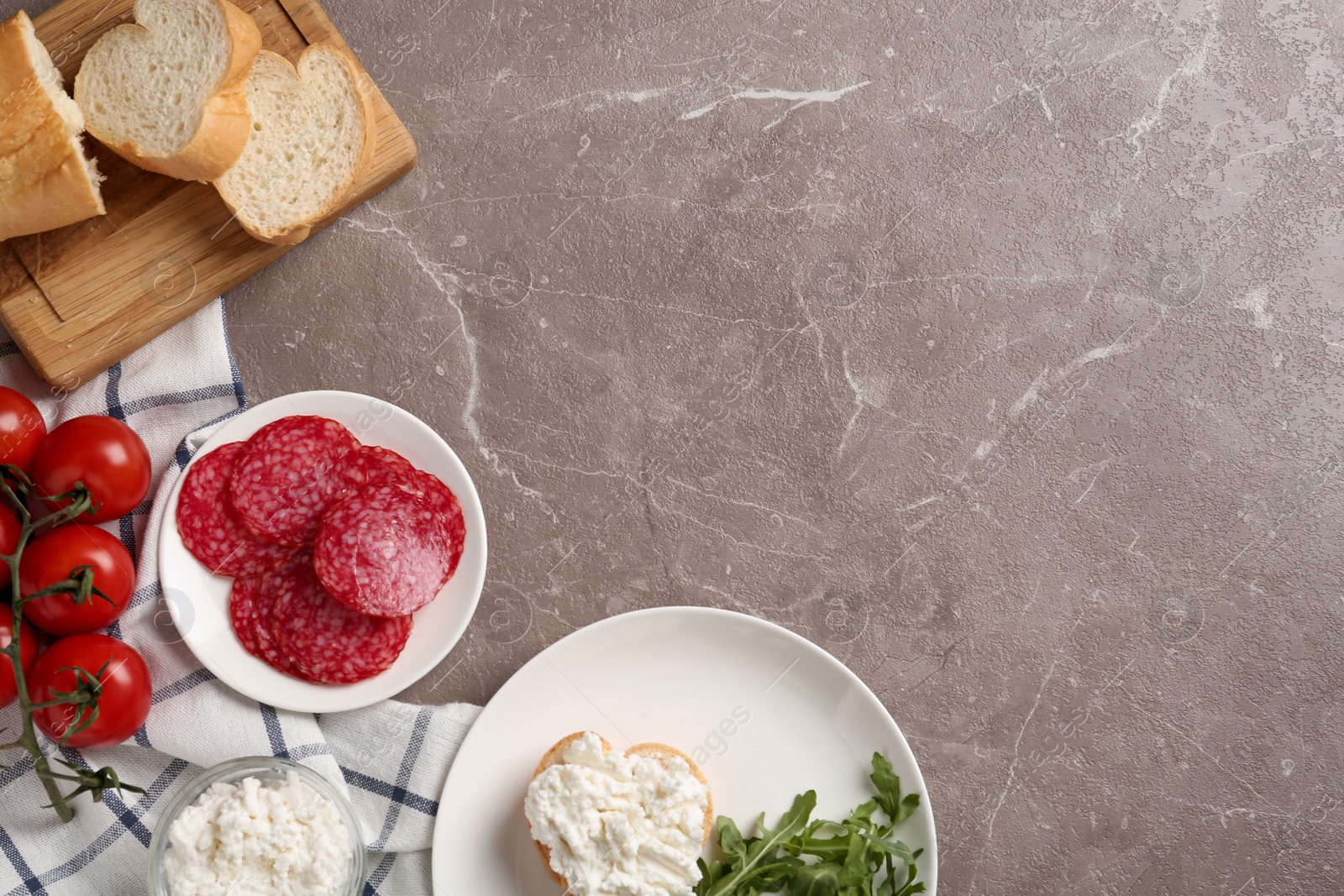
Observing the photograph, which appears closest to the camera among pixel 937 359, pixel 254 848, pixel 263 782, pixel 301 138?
pixel 254 848

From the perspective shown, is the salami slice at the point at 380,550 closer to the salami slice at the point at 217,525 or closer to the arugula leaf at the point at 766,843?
the salami slice at the point at 217,525

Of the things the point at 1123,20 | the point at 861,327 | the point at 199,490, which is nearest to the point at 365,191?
the point at 199,490

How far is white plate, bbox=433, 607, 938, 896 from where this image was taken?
166cm

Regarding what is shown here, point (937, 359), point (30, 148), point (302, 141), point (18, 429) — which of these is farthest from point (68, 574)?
point (937, 359)

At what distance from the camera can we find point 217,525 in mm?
1623

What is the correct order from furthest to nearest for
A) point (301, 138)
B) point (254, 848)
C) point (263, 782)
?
point (301, 138) < point (263, 782) < point (254, 848)

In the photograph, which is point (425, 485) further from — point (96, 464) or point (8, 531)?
point (8, 531)

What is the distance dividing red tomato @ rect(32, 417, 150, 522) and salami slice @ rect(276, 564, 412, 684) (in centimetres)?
32

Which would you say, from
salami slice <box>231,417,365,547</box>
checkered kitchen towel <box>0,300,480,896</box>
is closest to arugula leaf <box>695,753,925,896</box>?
checkered kitchen towel <box>0,300,480,896</box>

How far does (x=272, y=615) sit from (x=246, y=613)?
0.05m

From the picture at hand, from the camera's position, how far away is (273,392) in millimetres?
1737

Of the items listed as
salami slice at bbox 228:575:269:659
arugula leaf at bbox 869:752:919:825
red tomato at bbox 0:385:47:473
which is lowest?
arugula leaf at bbox 869:752:919:825

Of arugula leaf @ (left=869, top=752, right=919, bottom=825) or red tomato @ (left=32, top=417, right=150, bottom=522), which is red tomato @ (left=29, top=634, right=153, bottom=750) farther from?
arugula leaf @ (left=869, top=752, right=919, bottom=825)

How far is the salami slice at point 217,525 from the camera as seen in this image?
162cm
